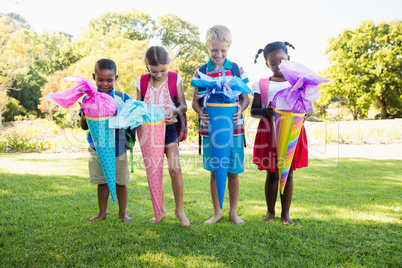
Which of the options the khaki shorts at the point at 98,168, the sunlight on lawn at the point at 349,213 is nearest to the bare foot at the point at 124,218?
the khaki shorts at the point at 98,168

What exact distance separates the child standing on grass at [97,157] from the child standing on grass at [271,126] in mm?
1279

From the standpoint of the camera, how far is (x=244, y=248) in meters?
2.25

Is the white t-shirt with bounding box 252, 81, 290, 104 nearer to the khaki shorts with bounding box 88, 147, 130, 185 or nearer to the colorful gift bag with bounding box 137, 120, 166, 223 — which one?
the colorful gift bag with bounding box 137, 120, 166, 223

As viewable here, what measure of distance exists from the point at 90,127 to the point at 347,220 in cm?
260

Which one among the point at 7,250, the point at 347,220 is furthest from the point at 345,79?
the point at 7,250

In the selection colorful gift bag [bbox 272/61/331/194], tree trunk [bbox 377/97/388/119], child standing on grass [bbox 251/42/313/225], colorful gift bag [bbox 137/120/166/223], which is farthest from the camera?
tree trunk [bbox 377/97/388/119]

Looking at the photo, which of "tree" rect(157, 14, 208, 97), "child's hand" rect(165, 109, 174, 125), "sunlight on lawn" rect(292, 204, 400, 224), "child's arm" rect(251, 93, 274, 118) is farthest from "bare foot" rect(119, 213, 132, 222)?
"tree" rect(157, 14, 208, 97)

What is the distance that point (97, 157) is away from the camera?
285 centimetres

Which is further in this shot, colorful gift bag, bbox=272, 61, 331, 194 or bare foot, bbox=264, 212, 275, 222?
bare foot, bbox=264, 212, 275, 222

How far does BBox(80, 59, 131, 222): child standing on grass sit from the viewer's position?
272 cm

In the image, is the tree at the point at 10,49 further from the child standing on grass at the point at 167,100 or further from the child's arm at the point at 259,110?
the child's arm at the point at 259,110

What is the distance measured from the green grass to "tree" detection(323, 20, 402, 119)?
23.5m

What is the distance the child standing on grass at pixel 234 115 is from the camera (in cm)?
269

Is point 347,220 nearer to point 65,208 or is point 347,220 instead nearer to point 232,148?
point 232,148
